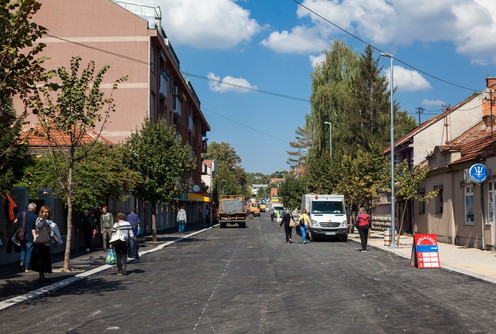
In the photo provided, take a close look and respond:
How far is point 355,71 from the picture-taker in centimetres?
5219

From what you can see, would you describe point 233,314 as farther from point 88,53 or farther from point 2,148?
point 88,53

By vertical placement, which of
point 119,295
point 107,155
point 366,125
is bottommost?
point 119,295

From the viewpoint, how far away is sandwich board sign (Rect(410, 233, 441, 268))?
51.7 ft

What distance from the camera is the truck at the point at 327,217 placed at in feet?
94.4

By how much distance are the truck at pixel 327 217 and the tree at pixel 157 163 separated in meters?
7.03

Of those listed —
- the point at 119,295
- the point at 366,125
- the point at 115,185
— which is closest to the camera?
the point at 119,295

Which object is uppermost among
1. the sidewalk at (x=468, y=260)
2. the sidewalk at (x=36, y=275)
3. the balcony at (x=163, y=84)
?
the balcony at (x=163, y=84)

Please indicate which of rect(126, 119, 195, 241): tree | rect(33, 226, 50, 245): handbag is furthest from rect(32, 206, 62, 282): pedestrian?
rect(126, 119, 195, 241): tree

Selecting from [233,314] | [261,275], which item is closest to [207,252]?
[261,275]

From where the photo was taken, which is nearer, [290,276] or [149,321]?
[149,321]

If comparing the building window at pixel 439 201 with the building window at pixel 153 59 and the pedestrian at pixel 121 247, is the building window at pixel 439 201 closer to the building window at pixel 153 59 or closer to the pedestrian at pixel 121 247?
the pedestrian at pixel 121 247

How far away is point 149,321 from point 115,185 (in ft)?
51.1

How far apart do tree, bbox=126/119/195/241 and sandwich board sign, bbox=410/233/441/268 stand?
1462cm

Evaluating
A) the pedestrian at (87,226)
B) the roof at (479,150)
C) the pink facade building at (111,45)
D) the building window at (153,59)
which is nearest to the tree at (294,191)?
the building window at (153,59)
